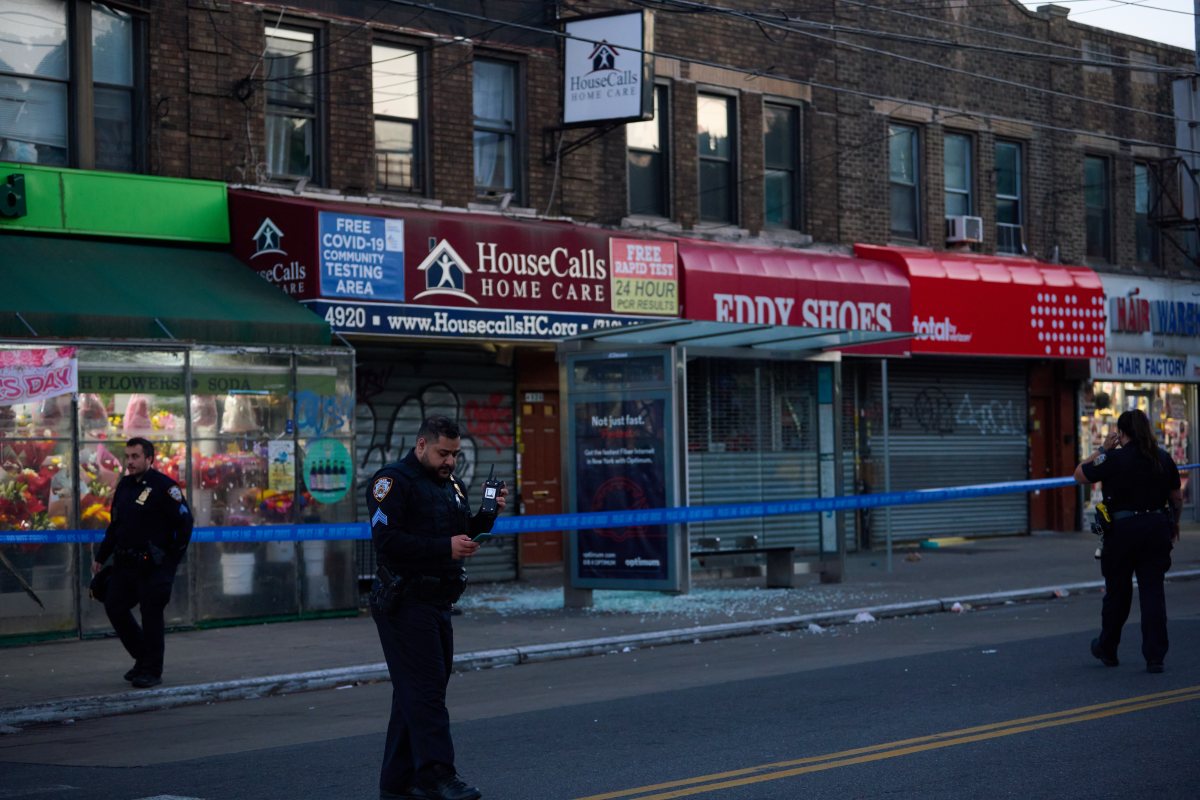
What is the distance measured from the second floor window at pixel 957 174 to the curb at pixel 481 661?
32.1 ft

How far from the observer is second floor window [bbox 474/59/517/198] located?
20.8m

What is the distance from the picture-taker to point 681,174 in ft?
75.4

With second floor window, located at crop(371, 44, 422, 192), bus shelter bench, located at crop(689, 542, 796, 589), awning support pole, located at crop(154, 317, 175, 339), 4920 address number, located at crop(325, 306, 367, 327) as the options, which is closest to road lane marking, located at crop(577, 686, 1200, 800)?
bus shelter bench, located at crop(689, 542, 796, 589)

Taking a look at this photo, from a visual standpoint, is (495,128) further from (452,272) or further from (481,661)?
(481,661)

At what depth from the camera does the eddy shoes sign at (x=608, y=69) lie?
1966cm

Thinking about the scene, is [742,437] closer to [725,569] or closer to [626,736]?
[725,569]

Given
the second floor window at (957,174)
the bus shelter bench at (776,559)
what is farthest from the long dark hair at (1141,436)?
the second floor window at (957,174)

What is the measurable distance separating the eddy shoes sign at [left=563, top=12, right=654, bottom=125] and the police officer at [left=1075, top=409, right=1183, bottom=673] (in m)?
9.24

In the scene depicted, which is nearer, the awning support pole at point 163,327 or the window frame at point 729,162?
the awning support pole at point 163,327

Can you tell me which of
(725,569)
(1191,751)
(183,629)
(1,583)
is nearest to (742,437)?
(725,569)

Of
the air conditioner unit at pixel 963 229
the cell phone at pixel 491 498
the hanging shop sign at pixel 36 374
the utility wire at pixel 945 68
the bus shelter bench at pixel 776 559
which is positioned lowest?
the bus shelter bench at pixel 776 559

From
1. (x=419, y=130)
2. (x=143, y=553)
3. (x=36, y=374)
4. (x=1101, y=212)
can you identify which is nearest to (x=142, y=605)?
(x=143, y=553)

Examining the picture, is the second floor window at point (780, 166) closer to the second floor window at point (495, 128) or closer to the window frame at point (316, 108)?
the second floor window at point (495, 128)

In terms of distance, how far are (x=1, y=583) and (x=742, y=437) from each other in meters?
8.46
